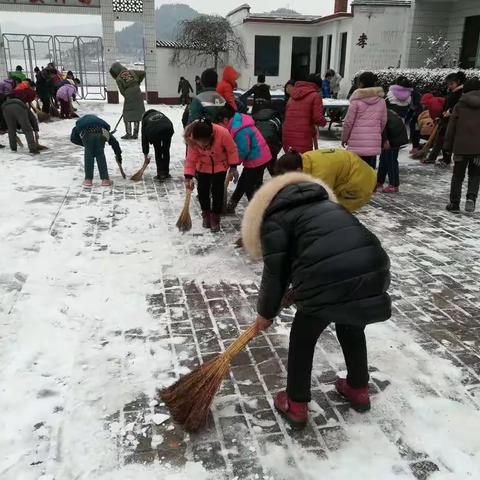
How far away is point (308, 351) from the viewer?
95.8 inches

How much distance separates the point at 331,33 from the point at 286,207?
20756 mm

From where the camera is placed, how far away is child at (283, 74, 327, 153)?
6.46m

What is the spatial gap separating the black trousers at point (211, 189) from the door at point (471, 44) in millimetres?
12314

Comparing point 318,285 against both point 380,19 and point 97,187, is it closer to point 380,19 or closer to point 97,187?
point 97,187

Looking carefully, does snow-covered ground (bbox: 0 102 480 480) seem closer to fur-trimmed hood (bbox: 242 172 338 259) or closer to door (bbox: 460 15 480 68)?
fur-trimmed hood (bbox: 242 172 338 259)

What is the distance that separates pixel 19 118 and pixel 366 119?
6.66 metres

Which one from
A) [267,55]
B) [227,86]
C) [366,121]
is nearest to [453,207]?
[366,121]

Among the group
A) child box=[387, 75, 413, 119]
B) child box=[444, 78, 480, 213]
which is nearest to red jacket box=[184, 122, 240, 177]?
child box=[444, 78, 480, 213]

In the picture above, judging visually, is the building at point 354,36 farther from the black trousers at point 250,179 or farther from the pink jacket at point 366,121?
the black trousers at point 250,179

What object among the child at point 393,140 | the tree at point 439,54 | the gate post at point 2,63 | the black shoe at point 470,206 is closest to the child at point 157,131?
the child at point 393,140

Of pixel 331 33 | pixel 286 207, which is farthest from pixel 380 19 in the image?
pixel 286 207

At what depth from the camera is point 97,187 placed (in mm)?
7375

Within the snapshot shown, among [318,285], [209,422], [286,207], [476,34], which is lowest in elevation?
[209,422]

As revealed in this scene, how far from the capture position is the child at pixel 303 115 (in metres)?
6.46
